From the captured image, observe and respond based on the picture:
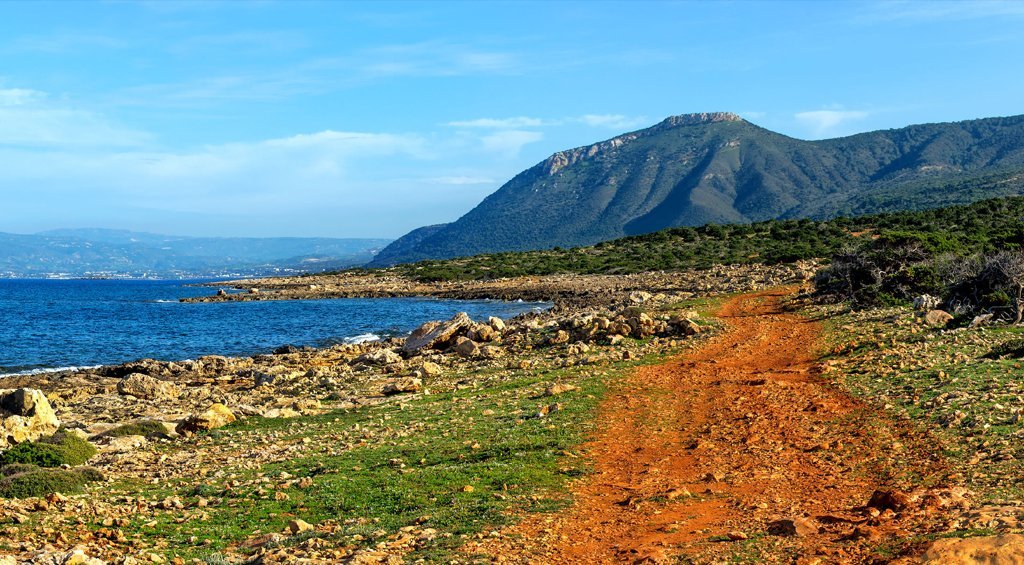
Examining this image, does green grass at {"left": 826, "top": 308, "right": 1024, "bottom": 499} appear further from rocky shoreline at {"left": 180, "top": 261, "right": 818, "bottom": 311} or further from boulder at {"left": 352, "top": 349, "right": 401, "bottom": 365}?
rocky shoreline at {"left": 180, "top": 261, "right": 818, "bottom": 311}

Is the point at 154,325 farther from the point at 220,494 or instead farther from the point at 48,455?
the point at 220,494

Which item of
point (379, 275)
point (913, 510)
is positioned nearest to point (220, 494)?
point (913, 510)

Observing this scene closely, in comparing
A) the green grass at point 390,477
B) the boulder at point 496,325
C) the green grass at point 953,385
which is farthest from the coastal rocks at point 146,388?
the green grass at point 953,385

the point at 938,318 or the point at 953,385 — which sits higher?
the point at 938,318

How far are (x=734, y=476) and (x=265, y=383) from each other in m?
19.5

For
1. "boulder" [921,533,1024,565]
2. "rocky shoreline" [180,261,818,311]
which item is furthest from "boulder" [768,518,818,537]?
"rocky shoreline" [180,261,818,311]

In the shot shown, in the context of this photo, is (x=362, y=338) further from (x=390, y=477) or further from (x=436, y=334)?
(x=390, y=477)

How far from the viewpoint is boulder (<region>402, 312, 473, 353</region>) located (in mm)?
32594

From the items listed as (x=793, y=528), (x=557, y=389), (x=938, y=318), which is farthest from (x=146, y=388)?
(x=938, y=318)

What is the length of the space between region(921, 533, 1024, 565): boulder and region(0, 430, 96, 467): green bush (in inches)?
588

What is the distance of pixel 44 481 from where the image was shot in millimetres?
13117

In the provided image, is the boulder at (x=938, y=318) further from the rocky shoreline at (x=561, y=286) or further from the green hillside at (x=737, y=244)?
the green hillside at (x=737, y=244)

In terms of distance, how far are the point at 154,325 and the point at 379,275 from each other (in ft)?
180

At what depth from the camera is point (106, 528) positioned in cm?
1091
